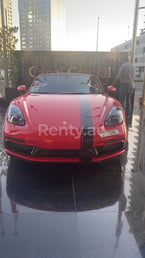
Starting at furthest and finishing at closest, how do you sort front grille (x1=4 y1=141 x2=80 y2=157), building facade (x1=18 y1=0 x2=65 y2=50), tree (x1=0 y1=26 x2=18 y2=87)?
building facade (x1=18 y1=0 x2=65 y2=50)
tree (x1=0 y1=26 x2=18 y2=87)
front grille (x1=4 y1=141 x2=80 y2=157)

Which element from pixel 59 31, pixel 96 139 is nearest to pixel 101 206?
pixel 96 139

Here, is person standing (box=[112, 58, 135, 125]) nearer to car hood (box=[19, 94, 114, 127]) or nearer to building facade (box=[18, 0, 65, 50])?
car hood (box=[19, 94, 114, 127])

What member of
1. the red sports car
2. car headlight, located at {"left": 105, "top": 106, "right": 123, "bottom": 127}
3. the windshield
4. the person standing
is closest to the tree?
the windshield

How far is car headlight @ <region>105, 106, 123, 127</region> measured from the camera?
2.11m

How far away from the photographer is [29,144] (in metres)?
1.98

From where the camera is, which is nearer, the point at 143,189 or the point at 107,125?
the point at 143,189

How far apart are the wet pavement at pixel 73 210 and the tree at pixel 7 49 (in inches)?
188

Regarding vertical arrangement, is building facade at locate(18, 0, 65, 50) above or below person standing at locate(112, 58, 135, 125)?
above

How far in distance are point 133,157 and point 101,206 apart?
1181 millimetres

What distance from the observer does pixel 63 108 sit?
226cm

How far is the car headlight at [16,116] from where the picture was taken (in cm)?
211

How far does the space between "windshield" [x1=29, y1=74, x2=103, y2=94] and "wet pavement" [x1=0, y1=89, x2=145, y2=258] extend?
1.12 metres

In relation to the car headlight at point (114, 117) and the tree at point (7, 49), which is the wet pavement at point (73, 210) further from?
the tree at point (7, 49)

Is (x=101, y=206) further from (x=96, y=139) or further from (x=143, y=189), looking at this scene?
(x=96, y=139)
